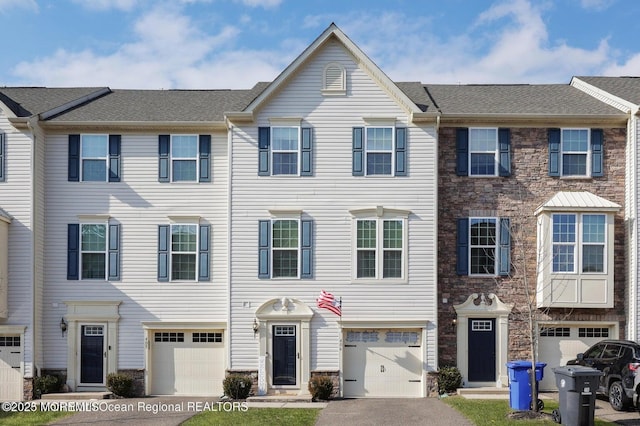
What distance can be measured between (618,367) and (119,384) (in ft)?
45.0

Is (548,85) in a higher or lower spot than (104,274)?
higher

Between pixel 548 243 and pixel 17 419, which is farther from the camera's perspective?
pixel 548 243

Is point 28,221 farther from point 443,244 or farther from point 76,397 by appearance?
point 443,244

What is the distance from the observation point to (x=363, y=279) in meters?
21.8

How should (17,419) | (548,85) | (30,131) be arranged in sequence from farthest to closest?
1. (548,85)
2. (30,131)
3. (17,419)

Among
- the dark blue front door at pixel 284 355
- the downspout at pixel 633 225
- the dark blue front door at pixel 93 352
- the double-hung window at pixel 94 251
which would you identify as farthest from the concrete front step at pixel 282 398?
the downspout at pixel 633 225

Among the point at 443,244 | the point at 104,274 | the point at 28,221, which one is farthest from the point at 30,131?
the point at 443,244

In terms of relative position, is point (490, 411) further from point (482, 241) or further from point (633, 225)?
point (633, 225)

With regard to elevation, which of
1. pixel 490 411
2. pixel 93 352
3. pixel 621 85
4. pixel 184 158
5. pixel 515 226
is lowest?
pixel 490 411

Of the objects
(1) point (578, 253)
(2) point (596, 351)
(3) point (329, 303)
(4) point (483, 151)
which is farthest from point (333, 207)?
(2) point (596, 351)

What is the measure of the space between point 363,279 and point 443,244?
280 centimetres

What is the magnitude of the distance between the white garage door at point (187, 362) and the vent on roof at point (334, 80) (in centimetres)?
814

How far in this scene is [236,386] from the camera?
2103 centimetres

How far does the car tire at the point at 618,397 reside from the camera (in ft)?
57.7
